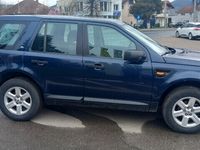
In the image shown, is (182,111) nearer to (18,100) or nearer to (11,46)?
(18,100)

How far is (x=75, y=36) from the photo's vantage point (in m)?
5.13

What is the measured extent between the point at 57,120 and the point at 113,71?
134cm

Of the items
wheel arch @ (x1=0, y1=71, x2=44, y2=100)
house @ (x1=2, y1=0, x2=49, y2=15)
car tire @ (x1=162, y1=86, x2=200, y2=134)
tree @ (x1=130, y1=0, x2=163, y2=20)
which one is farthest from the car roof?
house @ (x1=2, y1=0, x2=49, y2=15)

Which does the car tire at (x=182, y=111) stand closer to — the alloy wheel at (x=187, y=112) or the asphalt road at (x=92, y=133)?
the alloy wheel at (x=187, y=112)

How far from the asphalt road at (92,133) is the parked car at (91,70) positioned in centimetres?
27

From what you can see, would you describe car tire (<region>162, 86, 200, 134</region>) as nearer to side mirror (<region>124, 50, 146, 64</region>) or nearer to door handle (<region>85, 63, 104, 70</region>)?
side mirror (<region>124, 50, 146, 64</region>)

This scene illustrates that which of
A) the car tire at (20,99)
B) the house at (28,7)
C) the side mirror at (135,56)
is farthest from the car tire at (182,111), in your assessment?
the house at (28,7)

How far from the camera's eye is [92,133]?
16.1 feet

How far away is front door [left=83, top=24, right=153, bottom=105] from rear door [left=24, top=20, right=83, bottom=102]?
16 cm

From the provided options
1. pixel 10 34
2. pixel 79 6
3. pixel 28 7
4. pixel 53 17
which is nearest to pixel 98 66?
pixel 53 17

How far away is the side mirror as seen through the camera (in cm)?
476

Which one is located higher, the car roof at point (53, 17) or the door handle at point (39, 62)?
the car roof at point (53, 17)

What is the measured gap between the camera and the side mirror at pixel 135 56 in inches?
187

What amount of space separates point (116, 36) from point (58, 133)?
5.70 ft
